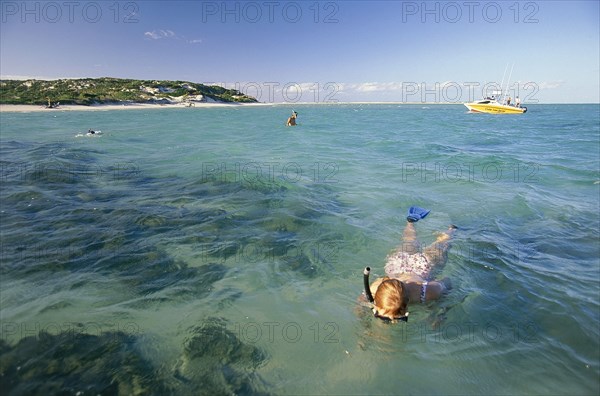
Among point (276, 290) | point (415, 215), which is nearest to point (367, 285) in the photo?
point (276, 290)

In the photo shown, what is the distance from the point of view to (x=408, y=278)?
498 cm

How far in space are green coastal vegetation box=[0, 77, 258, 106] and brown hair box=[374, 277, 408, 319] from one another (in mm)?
64225

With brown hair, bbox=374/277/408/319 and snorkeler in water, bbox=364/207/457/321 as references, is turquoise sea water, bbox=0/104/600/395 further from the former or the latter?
brown hair, bbox=374/277/408/319

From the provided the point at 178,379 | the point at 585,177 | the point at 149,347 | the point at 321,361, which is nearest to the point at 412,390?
the point at 321,361

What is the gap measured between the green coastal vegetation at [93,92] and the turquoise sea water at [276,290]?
5904cm

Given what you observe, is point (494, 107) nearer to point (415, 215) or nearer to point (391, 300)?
point (415, 215)

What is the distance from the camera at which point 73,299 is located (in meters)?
4.45

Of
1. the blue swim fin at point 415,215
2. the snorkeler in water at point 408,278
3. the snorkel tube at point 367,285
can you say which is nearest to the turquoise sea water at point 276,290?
the snorkeler in water at point 408,278

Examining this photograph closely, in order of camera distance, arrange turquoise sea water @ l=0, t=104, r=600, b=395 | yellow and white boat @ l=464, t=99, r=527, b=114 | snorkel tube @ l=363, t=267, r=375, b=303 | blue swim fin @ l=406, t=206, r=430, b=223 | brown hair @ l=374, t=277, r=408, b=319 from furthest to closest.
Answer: yellow and white boat @ l=464, t=99, r=527, b=114
blue swim fin @ l=406, t=206, r=430, b=223
brown hair @ l=374, t=277, r=408, b=319
snorkel tube @ l=363, t=267, r=375, b=303
turquoise sea water @ l=0, t=104, r=600, b=395

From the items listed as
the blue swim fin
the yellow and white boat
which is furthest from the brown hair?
the yellow and white boat

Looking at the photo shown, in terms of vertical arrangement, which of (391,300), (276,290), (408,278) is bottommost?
(276,290)

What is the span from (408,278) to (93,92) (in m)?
85.5

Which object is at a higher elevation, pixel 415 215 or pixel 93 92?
pixel 93 92

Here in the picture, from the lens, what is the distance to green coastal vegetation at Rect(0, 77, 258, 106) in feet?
193
